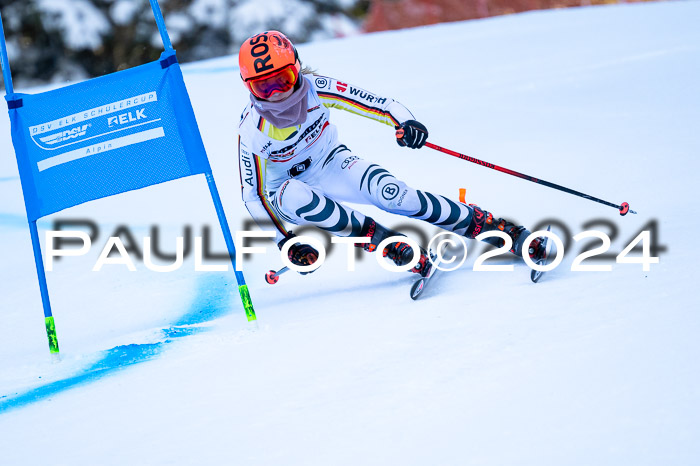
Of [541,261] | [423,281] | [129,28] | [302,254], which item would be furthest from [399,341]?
[129,28]

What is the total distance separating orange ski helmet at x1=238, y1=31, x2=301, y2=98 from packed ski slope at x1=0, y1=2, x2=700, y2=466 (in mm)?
974

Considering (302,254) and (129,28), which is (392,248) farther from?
(129,28)

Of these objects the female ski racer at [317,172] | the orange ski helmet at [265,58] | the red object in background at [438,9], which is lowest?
the female ski racer at [317,172]

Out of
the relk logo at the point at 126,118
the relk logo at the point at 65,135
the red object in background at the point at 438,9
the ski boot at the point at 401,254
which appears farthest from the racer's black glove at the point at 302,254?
the red object in background at the point at 438,9

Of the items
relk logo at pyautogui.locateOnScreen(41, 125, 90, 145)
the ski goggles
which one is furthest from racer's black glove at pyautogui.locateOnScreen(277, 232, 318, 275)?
relk logo at pyautogui.locateOnScreen(41, 125, 90, 145)

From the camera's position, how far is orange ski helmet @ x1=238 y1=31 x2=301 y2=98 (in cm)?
267

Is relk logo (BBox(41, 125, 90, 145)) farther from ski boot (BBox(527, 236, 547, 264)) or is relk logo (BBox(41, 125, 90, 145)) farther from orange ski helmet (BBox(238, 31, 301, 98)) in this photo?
ski boot (BBox(527, 236, 547, 264))

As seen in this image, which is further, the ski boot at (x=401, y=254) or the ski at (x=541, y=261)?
the ski boot at (x=401, y=254)

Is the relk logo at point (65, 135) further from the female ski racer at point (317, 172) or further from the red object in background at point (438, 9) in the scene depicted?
the red object in background at point (438, 9)

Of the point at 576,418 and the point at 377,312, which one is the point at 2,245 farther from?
the point at 576,418

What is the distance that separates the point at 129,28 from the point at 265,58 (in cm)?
1310

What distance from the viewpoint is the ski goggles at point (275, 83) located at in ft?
8.86

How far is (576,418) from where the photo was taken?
1.76 metres

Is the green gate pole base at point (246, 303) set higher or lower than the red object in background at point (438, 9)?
lower
